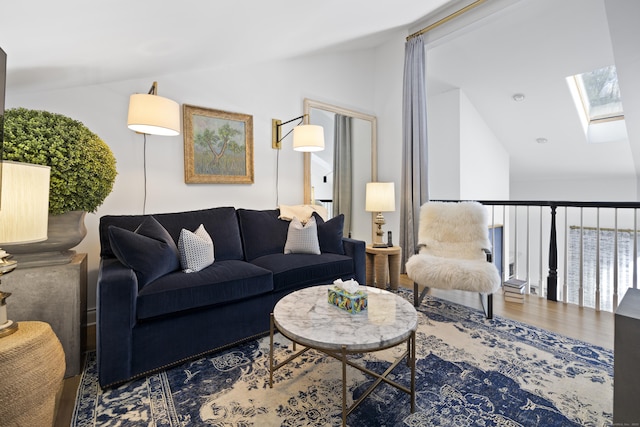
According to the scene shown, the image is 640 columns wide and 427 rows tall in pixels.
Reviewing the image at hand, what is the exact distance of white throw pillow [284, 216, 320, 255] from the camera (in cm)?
281

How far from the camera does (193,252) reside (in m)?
2.17

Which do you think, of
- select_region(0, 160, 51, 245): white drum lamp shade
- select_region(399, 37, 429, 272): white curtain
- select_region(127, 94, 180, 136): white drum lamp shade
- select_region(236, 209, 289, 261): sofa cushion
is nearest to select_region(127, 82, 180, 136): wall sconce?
Result: select_region(127, 94, 180, 136): white drum lamp shade

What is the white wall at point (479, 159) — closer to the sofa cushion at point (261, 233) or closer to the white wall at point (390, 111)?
the white wall at point (390, 111)

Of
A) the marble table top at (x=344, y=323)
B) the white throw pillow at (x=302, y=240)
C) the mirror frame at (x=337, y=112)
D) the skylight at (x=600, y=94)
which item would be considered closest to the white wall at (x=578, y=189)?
the skylight at (x=600, y=94)

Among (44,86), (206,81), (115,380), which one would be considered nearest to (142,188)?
(44,86)

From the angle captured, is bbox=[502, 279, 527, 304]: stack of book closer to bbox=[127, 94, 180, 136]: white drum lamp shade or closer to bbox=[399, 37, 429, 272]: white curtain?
bbox=[399, 37, 429, 272]: white curtain

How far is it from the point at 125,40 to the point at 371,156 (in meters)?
3.08

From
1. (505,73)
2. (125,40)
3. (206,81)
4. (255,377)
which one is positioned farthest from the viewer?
(505,73)

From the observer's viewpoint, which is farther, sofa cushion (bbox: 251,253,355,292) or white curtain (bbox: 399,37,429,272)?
white curtain (bbox: 399,37,429,272)

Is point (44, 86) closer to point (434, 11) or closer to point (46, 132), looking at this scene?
point (46, 132)

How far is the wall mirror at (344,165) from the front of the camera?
3754 millimetres

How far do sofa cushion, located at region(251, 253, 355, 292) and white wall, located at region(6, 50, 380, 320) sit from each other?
0.98 m

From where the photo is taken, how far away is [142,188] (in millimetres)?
2650

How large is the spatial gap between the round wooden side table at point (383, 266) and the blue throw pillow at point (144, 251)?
201cm
